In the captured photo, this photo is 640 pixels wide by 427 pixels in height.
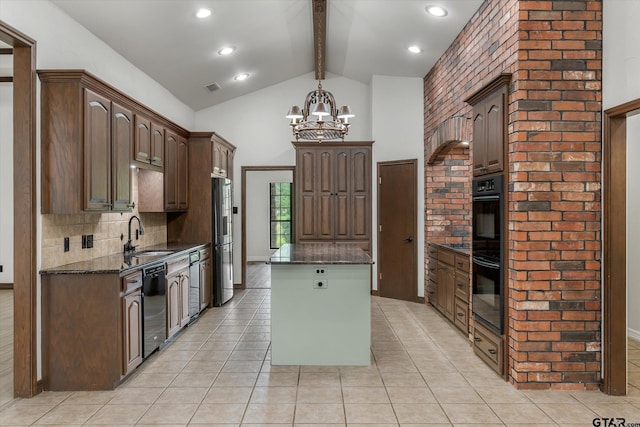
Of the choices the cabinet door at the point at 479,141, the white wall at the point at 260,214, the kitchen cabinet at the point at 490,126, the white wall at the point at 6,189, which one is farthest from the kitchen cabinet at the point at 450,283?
the white wall at the point at 6,189

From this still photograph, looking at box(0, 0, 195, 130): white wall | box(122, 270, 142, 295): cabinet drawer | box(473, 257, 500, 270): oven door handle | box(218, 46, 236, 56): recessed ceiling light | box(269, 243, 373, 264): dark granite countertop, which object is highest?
box(218, 46, 236, 56): recessed ceiling light

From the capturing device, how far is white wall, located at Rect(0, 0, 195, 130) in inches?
120

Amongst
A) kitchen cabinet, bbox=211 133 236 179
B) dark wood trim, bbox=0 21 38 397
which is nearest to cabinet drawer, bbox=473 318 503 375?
dark wood trim, bbox=0 21 38 397

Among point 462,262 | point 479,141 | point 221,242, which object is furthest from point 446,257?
point 221,242

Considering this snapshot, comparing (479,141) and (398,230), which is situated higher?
(479,141)

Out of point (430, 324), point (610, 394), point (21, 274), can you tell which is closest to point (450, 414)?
point (610, 394)

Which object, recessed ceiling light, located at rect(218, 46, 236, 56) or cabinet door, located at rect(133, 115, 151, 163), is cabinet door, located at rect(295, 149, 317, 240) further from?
cabinet door, located at rect(133, 115, 151, 163)

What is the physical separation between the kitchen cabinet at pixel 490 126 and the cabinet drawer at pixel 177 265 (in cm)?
305

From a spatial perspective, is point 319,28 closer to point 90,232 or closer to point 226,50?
point 226,50

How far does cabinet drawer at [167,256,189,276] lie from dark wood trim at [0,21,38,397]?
1341 mm

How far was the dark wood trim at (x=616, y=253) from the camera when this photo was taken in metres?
3.11

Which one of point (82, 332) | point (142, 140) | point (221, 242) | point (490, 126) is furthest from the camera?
point (221, 242)

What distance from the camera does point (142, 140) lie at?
436 cm

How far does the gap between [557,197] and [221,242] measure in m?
4.26
